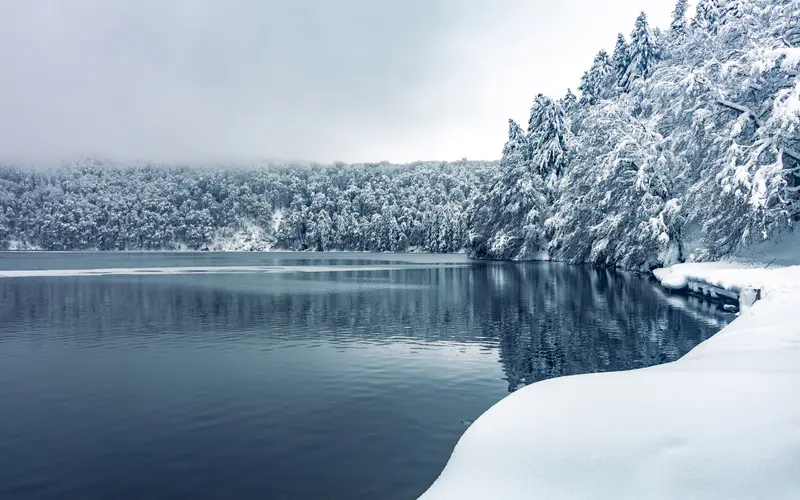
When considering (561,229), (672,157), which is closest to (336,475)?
(672,157)

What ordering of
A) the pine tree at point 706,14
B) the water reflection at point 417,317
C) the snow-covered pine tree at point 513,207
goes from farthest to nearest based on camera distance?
the snow-covered pine tree at point 513,207 < the pine tree at point 706,14 < the water reflection at point 417,317

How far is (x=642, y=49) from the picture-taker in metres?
68.3

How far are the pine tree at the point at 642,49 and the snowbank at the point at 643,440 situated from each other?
6969 cm

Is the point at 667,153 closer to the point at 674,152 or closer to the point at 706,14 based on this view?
the point at 674,152

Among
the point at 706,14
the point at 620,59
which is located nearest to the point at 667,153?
the point at 706,14

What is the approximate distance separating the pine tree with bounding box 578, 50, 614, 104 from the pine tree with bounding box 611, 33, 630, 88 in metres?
1.58

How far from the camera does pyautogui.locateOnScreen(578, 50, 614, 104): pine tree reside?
78500 mm

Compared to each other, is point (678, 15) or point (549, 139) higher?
point (678, 15)

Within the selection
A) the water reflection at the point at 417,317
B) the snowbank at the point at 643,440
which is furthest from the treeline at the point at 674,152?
the snowbank at the point at 643,440

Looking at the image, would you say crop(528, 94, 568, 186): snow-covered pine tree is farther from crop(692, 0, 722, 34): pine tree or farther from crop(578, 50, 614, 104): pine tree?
crop(692, 0, 722, 34): pine tree

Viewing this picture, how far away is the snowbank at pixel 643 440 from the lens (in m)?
5.36

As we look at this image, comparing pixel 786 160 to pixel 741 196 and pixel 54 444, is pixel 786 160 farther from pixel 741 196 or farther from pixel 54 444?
pixel 54 444

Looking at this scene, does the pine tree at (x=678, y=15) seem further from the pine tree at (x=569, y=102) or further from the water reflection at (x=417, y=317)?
the water reflection at (x=417, y=317)

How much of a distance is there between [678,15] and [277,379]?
76.7 metres
